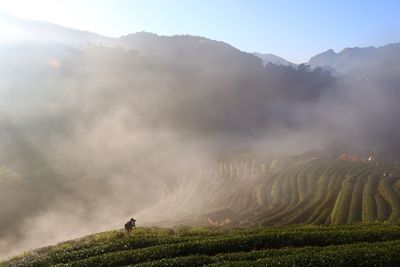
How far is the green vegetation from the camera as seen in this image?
3400 cm

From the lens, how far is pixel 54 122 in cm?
19262

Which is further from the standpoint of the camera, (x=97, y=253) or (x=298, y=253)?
(x=97, y=253)

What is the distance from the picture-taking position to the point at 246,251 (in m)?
40.3

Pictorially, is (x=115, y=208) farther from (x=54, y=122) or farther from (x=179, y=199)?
(x=54, y=122)

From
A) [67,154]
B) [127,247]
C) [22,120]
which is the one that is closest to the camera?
[127,247]

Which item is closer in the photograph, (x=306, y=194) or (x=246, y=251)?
(x=246, y=251)

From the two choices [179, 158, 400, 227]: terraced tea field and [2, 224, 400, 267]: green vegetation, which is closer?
[2, 224, 400, 267]: green vegetation

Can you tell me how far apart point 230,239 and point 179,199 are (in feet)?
274

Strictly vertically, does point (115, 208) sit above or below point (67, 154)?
below

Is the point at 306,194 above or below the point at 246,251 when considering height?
above

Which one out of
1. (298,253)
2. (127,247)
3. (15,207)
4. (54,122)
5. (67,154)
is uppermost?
(54,122)

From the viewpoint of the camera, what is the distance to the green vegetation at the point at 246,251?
112 feet

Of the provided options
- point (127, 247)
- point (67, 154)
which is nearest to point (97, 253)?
point (127, 247)

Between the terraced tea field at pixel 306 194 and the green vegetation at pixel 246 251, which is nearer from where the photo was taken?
the green vegetation at pixel 246 251
